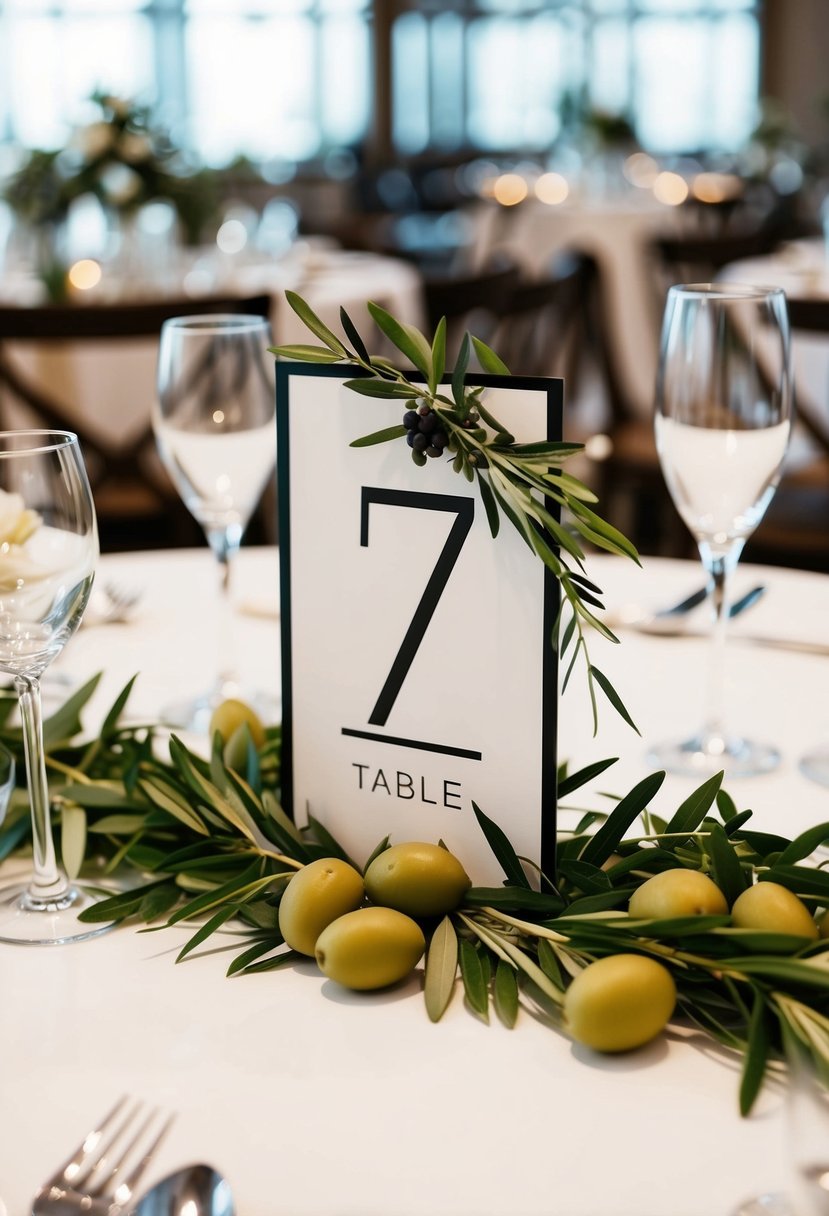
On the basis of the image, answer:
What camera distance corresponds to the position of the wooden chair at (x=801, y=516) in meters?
2.29

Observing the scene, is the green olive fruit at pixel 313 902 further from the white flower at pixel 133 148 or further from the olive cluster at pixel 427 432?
the white flower at pixel 133 148

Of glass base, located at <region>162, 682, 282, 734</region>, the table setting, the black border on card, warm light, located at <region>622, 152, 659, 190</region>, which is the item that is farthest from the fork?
warm light, located at <region>622, 152, 659, 190</region>

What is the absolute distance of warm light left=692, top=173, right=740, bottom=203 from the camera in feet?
19.4

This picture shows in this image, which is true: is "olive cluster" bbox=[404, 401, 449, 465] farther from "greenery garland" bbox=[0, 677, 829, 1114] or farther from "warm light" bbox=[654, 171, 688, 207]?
"warm light" bbox=[654, 171, 688, 207]

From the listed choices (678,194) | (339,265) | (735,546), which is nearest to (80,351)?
(339,265)

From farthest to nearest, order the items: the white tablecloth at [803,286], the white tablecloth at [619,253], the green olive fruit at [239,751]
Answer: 1. the white tablecloth at [619,253]
2. the white tablecloth at [803,286]
3. the green olive fruit at [239,751]

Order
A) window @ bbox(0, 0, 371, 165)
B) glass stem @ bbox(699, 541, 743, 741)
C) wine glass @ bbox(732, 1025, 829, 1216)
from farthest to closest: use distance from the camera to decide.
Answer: window @ bbox(0, 0, 371, 165), glass stem @ bbox(699, 541, 743, 741), wine glass @ bbox(732, 1025, 829, 1216)

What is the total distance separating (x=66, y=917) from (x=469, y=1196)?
0.27 metres

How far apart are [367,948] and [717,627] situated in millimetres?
385

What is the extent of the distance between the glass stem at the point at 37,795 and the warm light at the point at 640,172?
20.1ft

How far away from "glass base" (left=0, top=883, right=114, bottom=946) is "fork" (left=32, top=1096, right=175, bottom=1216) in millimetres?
139

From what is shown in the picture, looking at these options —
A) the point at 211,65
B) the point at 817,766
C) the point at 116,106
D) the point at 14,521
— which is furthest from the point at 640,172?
the point at 14,521

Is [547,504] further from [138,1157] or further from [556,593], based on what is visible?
[138,1157]

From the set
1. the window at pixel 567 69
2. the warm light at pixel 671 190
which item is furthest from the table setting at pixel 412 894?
the window at pixel 567 69
